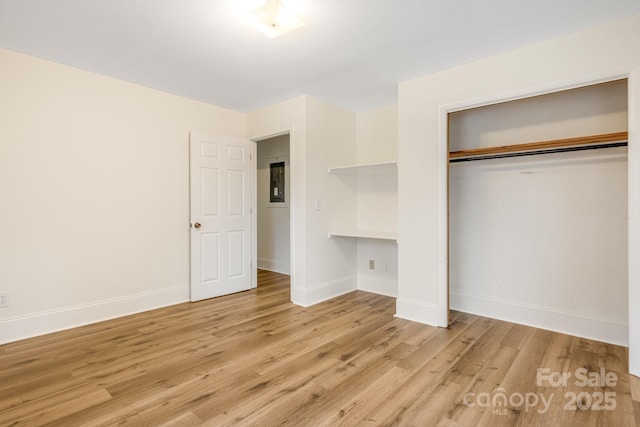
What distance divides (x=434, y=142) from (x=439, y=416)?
2303mm

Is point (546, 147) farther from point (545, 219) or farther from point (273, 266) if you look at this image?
point (273, 266)

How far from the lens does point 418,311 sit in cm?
329

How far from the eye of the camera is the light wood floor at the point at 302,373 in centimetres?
182

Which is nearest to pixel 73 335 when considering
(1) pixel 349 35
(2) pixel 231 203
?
(2) pixel 231 203

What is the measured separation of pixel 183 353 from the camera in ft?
8.49

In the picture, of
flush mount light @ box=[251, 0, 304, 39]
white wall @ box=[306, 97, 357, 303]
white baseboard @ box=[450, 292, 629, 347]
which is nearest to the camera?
flush mount light @ box=[251, 0, 304, 39]

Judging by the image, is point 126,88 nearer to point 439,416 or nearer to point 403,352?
point 403,352

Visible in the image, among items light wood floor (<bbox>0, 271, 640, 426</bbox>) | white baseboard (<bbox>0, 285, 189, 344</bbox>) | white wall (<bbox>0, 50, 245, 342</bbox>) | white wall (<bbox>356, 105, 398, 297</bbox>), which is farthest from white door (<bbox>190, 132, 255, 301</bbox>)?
white wall (<bbox>356, 105, 398, 297</bbox>)

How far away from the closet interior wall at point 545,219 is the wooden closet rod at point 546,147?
0.15m

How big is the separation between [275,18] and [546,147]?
7.99 feet

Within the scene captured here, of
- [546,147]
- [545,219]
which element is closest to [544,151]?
[546,147]

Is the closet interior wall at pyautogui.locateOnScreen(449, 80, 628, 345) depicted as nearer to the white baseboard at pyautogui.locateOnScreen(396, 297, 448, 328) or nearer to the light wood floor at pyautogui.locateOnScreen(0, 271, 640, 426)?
the light wood floor at pyautogui.locateOnScreen(0, 271, 640, 426)

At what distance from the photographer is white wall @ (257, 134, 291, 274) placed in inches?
221

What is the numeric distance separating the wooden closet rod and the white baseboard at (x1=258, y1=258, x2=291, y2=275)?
10.9 ft
